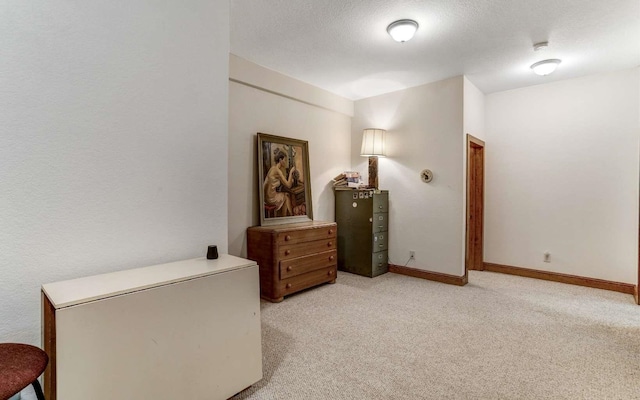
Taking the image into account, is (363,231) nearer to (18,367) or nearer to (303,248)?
(303,248)

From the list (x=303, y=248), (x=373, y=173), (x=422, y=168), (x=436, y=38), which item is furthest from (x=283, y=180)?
(x=436, y=38)

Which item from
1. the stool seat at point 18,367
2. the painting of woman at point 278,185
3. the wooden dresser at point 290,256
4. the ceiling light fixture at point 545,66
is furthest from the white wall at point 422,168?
the stool seat at point 18,367

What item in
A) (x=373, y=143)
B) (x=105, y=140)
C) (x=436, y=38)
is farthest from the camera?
(x=373, y=143)

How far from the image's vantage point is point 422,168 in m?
4.16

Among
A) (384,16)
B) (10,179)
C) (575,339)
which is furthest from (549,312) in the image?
(10,179)

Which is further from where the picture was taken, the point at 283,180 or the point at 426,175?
the point at 426,175

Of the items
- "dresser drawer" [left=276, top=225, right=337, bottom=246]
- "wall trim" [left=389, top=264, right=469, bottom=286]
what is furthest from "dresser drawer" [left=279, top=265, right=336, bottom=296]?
"wall trim" [left=389, top=264, right=469, bottom=286]

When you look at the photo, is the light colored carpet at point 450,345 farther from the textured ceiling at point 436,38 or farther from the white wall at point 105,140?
the textured ceiling at point 436,38

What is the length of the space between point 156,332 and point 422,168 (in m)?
3.66

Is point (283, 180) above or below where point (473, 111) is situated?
below

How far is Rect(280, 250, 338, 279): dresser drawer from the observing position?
3.25 meters

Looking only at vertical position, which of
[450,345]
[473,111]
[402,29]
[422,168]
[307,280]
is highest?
[402,29]

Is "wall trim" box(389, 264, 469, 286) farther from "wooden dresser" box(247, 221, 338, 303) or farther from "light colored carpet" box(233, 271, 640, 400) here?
"wooden dresser" box(247, 221, 338, 303)

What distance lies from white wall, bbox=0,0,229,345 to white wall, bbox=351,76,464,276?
288 centimetres
